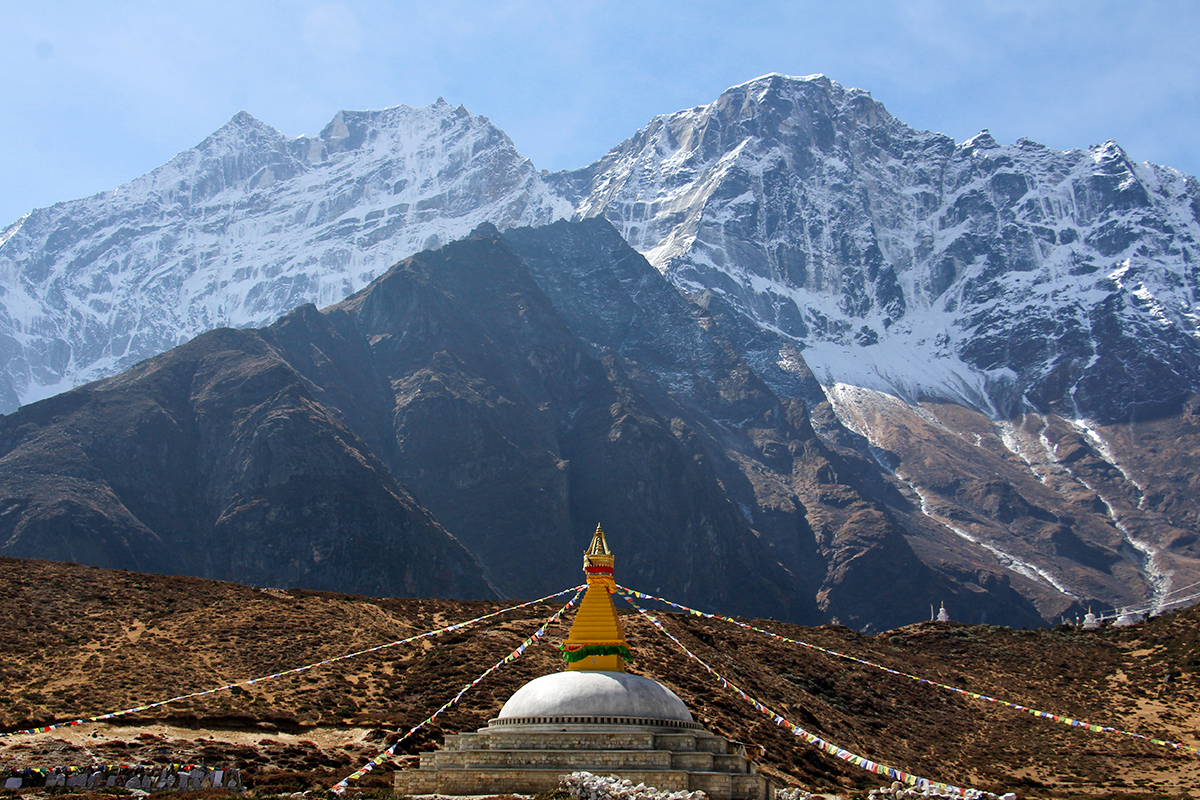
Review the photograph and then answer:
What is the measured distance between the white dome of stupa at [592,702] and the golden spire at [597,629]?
1.03 meters

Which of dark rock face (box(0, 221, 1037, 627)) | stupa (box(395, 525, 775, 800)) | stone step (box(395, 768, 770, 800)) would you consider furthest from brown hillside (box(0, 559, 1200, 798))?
dark rock face (box(0, 221, 1037, 627))

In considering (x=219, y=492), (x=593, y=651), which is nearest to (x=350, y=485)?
(x=219, y=492)

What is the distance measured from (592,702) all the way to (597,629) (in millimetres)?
3012

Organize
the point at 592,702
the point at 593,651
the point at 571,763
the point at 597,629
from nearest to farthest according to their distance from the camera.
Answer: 1. the point at 571,763
2. the point at 592,702
3. the point at 593,651
4. the point at 597,629

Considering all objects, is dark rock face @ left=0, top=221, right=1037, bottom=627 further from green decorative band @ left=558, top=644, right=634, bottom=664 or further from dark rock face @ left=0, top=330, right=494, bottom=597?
green decorative band @ left=558, top=644, right=634, bottom=664

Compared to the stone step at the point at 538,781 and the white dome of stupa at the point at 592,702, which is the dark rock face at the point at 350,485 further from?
the stone step at the point at 538,781

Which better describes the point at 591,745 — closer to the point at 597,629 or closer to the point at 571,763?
the point at 571,763

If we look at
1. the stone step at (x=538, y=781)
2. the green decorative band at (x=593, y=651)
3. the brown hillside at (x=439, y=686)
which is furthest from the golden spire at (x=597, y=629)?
the brown hillside at (x=439, y=686)

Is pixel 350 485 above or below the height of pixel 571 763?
above

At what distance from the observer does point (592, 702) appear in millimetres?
35344

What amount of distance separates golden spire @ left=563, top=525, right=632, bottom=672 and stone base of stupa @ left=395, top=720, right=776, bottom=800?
2.92m

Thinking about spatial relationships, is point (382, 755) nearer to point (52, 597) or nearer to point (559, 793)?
point (559, 793)

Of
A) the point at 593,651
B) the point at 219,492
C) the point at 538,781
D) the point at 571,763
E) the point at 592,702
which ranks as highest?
the point at 219,492

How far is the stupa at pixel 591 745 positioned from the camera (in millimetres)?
33938
